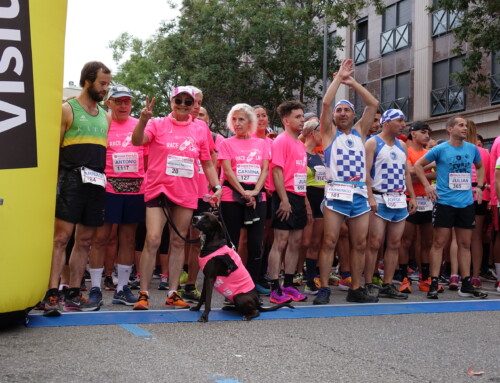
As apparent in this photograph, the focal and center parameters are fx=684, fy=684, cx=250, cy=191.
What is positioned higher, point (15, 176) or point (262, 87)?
point (262, 87)

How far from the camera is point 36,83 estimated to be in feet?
16.2

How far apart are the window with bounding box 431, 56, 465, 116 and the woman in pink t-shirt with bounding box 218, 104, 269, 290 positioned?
2133cm

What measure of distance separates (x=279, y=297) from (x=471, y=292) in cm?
Answer: 242

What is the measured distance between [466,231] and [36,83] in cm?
527

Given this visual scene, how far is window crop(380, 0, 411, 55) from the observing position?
99.0 ft

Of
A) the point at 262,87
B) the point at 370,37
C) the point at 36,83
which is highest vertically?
the point at 370,37

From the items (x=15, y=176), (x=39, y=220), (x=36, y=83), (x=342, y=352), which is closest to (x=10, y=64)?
(x=36, y=83)

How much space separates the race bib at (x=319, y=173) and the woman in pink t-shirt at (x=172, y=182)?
215 centimetres

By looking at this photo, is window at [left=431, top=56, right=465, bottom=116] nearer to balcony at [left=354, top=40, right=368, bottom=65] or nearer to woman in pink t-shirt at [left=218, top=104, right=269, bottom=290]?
balcony at [left=354, top=40, right=368, bottom=65]

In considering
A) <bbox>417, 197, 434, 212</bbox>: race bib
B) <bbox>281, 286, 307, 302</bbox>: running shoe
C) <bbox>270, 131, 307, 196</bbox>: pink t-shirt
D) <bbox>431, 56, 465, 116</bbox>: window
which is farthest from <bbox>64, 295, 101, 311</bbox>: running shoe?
<bbox>431, 56, 465, 116</bbox>: window

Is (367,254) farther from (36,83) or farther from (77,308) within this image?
(36,83)

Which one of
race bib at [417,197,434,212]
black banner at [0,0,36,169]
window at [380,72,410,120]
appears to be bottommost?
race bib at [417,197,434,212]

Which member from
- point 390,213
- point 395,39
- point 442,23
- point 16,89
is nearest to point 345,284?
point 390,213

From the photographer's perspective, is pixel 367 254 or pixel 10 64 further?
pixel 367 254
